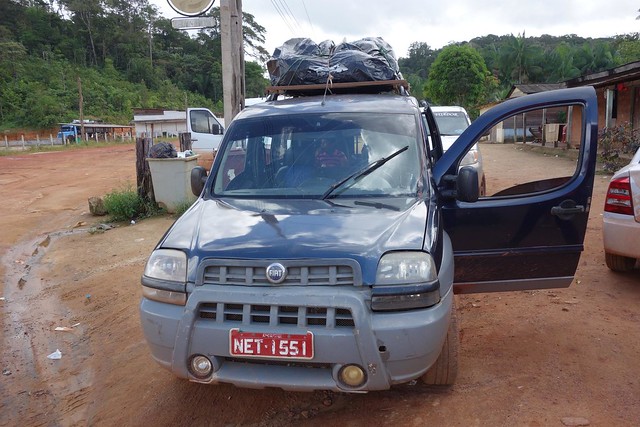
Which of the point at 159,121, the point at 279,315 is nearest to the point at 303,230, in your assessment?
the point at 279,315

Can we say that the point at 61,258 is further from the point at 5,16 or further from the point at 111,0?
the point at 111,0

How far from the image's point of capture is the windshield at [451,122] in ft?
32.7

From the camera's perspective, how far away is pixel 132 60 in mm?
76125

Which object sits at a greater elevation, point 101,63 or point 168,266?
point 101,63

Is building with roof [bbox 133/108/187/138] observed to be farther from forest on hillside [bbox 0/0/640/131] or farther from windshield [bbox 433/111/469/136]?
windshield [bbox 433/111/469/136]

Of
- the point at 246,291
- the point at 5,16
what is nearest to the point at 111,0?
the point at 5,16

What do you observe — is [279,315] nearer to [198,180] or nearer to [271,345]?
[271,345]

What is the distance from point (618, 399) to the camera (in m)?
3.03

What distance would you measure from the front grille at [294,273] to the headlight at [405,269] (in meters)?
0.14

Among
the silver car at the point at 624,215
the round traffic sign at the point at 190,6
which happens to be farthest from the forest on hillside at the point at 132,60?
the silver car at the point at 624,215

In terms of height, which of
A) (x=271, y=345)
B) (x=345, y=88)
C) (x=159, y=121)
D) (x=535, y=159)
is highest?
(x=159, y=121)

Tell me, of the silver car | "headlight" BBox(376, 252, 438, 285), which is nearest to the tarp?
the silver car

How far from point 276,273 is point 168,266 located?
65 cm

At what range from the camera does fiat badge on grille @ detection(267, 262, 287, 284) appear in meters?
2.59
